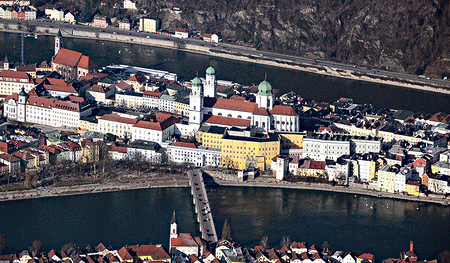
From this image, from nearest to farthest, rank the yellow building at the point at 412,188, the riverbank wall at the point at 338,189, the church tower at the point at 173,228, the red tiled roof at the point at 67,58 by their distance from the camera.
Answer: the church tower at the point at 173,228
the riverbank wall at the point at 338,189
the yellow building at the point at 412,188
the red tiled roof at the point at 67,58

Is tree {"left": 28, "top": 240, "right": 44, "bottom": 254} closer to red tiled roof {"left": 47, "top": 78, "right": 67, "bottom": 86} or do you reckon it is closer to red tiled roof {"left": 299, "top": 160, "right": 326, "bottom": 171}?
red tiled roof {"left": 299, "top": 160, "right": 326, "bottom": 171}

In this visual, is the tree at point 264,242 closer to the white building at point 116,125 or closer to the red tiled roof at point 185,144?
the red tiled roof at point 185,144

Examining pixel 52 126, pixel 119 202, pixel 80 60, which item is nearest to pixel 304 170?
pixel 119 202

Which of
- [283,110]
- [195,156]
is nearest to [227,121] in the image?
[283,110]

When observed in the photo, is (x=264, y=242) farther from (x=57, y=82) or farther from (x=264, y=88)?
(x=57, y=82)

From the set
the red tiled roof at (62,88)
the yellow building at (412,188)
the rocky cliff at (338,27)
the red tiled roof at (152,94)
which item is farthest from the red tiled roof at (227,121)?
the rocky cliff at (338,27)

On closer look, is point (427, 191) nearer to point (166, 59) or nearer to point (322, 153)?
point (322, 153)

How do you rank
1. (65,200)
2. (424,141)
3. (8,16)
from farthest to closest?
(8,16) → (424,141) → (65,200)
